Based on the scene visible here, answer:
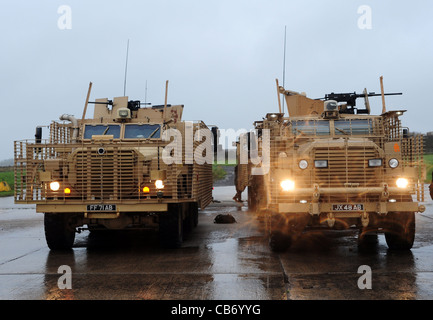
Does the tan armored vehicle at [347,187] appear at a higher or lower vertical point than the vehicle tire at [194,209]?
higher

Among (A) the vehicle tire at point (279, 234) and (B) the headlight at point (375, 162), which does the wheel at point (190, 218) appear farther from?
(B) the headlight at point (375, 162)

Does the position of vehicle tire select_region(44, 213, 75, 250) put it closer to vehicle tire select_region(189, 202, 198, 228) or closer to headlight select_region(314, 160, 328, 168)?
vehicle tire select_region(189, 202, 198, 228)

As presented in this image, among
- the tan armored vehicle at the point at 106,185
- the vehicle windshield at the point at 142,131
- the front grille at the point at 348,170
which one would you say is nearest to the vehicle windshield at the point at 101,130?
the vehicle windshield at the point at 142,131

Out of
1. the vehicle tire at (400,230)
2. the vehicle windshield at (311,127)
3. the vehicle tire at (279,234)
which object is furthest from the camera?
the vehicle windshield at (311,127)

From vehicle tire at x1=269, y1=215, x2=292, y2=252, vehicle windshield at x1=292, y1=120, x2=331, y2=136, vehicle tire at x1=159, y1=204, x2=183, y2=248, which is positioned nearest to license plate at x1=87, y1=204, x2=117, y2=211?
vehicle tire at x1=159, y1=204, x2=183, y2=248

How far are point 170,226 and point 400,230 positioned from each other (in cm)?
422

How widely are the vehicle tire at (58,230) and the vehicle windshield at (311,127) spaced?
4.94 meters

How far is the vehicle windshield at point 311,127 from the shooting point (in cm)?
990

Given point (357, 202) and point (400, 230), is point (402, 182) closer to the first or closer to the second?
point (357, 202)

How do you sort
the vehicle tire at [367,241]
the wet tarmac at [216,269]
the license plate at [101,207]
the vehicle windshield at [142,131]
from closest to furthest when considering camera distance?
the wet tarmac at [216,269], the license plate at [101,207], the vehicle tire at [367,241], the vehicle windshield at [142,131]

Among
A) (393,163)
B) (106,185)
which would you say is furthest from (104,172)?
(393,163)

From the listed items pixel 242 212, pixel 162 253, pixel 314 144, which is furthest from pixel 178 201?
pixel 242 212

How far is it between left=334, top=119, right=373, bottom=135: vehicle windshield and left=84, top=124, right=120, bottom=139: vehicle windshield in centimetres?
474

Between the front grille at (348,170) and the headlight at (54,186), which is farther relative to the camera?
the headlight at (54,186)
